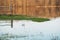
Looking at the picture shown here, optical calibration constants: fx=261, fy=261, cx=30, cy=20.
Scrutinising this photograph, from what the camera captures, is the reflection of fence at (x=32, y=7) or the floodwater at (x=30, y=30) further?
the reflection of fence at (x=32, y=7)

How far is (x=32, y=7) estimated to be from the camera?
27.6 feet

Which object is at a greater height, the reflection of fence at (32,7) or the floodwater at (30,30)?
the reflection of fence at (32,7)

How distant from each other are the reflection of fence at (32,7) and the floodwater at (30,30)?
0.35m

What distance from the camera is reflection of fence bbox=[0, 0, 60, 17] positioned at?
8.33 m

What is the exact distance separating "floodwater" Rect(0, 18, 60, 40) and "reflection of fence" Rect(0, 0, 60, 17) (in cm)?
35

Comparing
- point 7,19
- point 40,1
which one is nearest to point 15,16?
point 7,19

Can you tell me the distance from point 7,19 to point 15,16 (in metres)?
0.28

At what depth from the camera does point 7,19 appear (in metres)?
8.07

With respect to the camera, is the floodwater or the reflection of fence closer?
the floodwater

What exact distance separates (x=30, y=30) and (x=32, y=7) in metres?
1.00

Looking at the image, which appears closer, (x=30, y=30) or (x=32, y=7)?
(x=30, y=30)

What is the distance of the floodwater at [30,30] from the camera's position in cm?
720

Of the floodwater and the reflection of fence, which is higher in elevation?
the reflection of fence

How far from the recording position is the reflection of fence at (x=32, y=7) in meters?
8.33
